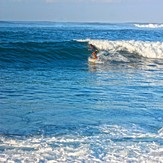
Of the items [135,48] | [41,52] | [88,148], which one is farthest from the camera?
[135,48]

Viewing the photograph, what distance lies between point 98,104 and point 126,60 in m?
12.5

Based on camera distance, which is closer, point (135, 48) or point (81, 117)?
point (81, 117)

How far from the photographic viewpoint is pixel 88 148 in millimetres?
5594

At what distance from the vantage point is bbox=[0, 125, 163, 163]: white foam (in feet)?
17.0

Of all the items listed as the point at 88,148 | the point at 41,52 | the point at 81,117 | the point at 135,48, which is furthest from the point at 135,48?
the point at 88,148

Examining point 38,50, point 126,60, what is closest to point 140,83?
point 126,60

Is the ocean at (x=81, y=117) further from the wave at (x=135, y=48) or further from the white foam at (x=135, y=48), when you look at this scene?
the white foam at (x=135, y=48)

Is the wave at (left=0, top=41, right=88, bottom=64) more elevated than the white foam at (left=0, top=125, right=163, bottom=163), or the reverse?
the wave at (left=0, top=41, right=88, bottom=64)

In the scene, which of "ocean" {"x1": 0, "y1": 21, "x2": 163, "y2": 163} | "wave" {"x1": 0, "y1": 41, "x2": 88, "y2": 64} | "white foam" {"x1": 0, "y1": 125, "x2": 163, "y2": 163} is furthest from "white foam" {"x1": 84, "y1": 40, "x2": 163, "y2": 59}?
"white foam" {"x1": 0, "y1": 125, "x2": 163, "y2": 163}

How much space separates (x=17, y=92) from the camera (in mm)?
9773

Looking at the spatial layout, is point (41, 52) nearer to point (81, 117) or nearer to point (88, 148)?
point (81, 117)

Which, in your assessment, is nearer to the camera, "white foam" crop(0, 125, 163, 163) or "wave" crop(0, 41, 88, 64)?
"white foam" crop(0, 125, 163, 163)

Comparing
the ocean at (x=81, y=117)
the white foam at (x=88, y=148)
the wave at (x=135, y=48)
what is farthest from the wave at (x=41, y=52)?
the white foam at (x=88, y=148)

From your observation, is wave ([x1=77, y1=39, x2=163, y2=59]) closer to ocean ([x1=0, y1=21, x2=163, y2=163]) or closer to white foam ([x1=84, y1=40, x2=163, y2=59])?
white foam ([x1=84, y1=40, x2=163, y2=59])
